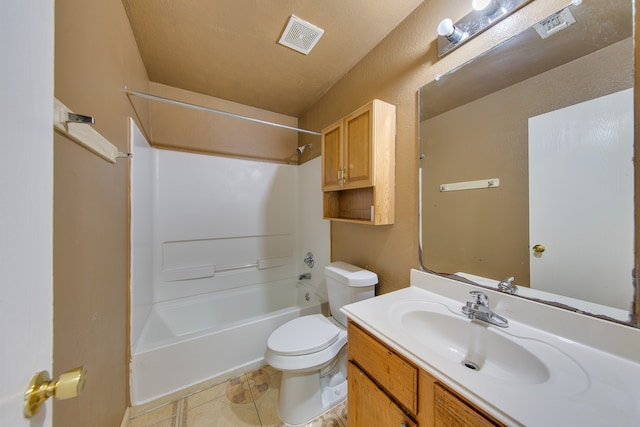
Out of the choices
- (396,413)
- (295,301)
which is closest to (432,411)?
(396,413)

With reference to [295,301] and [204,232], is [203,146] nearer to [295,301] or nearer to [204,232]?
[204,232]

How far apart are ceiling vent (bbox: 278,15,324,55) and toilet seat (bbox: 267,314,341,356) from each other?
188 centimetres

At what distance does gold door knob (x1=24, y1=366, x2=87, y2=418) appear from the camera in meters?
0.34

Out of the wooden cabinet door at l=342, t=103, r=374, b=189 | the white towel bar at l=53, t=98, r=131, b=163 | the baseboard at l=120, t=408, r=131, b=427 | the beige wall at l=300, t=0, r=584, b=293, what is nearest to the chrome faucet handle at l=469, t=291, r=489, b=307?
the beige wall at l=300, t=0, r=584, b=293

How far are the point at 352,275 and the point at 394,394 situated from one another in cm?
Result: 71

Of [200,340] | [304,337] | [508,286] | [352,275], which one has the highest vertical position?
[508,286]

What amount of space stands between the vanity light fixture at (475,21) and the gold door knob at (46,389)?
5.33 ft

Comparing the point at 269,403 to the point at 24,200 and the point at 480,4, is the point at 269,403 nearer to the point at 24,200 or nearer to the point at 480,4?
the point at 24,200

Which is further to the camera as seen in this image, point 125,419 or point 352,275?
point 352,275

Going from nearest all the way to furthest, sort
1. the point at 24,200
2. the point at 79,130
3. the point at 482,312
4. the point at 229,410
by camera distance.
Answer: the point at 24,200
the point at 79,130
the point at 482,312
the point at 229,410

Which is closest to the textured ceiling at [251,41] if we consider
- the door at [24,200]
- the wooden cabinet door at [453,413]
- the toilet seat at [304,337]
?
the door at [24,200]

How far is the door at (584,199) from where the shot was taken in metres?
0.69

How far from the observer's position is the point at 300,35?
1.41 m

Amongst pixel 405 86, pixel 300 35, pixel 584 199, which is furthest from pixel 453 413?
pixel 300 35
